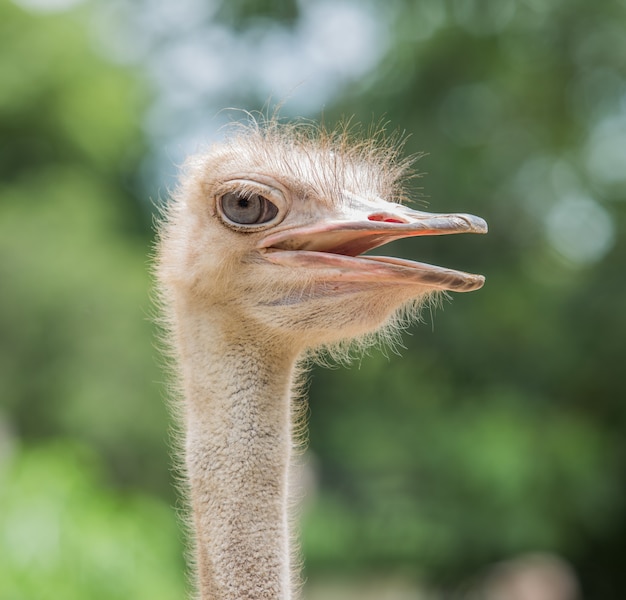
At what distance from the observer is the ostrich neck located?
2162 mm

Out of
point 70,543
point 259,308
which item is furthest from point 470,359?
point 259,308

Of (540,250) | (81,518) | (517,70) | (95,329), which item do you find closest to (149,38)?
(95,329)

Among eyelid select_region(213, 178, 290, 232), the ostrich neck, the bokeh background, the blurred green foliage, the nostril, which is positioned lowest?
the ostrich neck

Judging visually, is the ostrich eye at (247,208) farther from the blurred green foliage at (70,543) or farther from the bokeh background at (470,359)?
the bokeh background at (470,359)

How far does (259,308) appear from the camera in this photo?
2.29 m

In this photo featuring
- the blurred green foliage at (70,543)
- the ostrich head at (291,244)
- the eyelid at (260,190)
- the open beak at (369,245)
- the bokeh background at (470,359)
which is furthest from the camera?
the bokeh background at (470,359)

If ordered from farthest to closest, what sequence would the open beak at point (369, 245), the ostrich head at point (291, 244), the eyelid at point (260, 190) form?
the eyelid at point (260, 190) → the ostrich head at point (291, 244) → the open beak at point (369, 245)

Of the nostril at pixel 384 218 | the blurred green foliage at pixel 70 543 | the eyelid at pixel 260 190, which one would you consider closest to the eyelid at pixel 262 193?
the eyelid at pixel 260 190

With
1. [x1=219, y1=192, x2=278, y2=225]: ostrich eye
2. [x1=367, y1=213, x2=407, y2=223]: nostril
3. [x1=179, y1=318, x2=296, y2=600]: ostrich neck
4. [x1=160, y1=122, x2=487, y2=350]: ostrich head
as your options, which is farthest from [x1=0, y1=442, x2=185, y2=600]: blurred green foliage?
[x1=367, y1=213, x2=407, y2=223]: nostril

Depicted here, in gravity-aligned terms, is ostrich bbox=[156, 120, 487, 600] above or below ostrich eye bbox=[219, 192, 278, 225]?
below

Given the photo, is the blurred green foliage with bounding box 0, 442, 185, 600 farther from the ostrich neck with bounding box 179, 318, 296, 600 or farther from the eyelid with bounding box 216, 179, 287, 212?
the eyelid with bounding box 216, 179, 287, 212

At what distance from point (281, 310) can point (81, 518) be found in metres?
4.16

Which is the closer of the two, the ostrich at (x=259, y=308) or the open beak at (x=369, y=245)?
the open beak at (x=369, y=245)

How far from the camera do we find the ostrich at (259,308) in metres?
2.16
